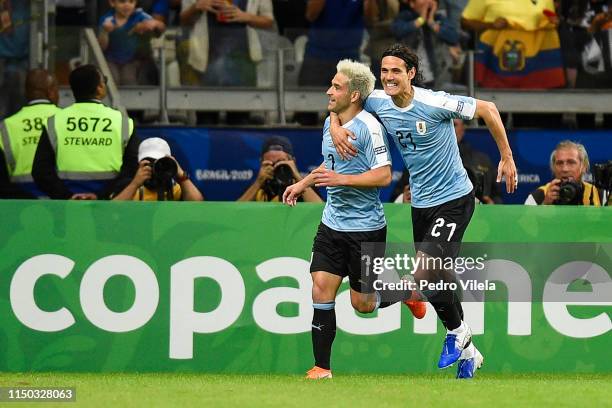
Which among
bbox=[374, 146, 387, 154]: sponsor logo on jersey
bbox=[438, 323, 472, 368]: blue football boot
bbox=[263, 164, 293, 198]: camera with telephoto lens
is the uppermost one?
bbox=[374, 146, 387, 154]: sponsor logo on jersey

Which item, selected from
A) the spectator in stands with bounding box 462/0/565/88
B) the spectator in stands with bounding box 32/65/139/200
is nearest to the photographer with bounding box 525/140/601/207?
the spectator in stands with bounding box 462/0/565/88

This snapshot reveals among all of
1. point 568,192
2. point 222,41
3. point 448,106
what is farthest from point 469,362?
point 222,41

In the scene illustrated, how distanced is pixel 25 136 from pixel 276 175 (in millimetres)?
2158

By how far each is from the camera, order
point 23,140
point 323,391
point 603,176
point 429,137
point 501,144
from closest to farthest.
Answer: point 323,391 < point 501,144 < point 429,137 < point 603,176 < point 23,140

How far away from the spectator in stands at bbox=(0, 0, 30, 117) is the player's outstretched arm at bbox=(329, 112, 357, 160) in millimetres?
4702

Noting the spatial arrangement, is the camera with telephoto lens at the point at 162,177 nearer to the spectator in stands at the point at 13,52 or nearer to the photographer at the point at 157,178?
the photographer at the point at 157,178

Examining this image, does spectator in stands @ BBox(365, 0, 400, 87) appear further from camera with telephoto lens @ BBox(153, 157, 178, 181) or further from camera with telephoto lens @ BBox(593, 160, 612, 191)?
camera with telephoto lens @ BBox(153, 157, 178, 181)

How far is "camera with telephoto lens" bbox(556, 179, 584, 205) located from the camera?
466 inches

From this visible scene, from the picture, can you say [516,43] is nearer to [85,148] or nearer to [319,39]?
[319,39]

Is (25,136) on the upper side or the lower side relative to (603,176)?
upper

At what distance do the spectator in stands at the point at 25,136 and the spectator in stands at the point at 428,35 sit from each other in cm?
347

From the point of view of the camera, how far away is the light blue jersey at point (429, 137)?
9758 millimetres

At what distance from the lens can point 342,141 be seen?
9.70m

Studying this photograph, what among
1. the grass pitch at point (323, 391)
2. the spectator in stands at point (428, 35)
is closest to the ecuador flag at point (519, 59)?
the spectator in stands at point (428, 35)
